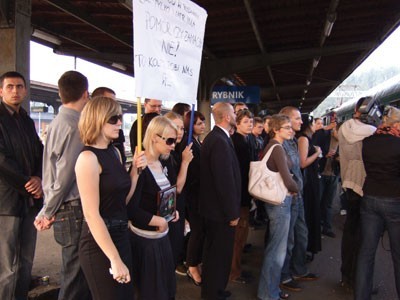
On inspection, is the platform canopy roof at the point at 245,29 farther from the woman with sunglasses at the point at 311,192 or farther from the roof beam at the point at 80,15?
the woman with sunglasses at the point at 311,192

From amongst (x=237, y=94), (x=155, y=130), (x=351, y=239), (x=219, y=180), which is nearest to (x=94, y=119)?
(x=155, y=130)

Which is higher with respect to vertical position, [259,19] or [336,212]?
[259,19]

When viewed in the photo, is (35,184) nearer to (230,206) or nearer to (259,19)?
(230,206)

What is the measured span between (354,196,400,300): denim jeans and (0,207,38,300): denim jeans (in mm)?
2966

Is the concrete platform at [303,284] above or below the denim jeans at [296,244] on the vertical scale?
below

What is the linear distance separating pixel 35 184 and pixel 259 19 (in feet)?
18.1

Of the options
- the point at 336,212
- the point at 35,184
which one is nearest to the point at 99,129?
the point at 35,184

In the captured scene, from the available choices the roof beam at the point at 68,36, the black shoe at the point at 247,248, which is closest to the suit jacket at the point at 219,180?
the black shoe at the point at 247,248

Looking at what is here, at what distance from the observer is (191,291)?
4.11 meters

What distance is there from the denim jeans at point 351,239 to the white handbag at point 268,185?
30.8 inches

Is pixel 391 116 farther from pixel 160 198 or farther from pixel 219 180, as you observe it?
pixel 160 198

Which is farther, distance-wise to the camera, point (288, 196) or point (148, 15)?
point (288, 196)

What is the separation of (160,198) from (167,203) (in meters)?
0.13

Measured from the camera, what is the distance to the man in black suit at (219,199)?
345 cm
